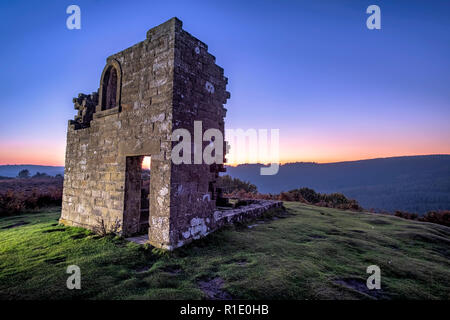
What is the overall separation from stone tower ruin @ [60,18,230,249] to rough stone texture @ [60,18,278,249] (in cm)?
2

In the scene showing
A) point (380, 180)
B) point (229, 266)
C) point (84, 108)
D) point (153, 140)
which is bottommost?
point (380, 180)

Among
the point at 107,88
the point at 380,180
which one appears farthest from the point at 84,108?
the point at 380,180

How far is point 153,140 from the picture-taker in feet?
15.9

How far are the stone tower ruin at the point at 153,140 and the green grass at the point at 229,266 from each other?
589 mm

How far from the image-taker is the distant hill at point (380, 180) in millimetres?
35125

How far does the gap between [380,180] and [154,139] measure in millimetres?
72044

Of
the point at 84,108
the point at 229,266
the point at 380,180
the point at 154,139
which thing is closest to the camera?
the point at 229,266

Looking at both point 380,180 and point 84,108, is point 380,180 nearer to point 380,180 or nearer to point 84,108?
point 380,180

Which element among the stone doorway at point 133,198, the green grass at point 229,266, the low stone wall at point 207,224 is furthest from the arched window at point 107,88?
the low stone wall at point 207,224

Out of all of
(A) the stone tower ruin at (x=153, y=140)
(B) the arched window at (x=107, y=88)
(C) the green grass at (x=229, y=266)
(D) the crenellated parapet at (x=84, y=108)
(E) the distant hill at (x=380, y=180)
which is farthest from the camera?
(E) the distant hill at (x=380, y=180)

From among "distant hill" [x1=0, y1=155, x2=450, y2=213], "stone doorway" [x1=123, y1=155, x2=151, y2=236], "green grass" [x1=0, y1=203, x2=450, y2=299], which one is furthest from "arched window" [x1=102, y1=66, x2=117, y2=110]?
"distant hill" [x1=0, y1=155, x2=450, y2=213]

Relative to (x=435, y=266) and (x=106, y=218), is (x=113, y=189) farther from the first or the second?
(x=435, y=266)

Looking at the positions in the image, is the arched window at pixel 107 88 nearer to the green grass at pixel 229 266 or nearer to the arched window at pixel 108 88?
the arched window at pixel 108 88
